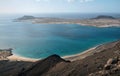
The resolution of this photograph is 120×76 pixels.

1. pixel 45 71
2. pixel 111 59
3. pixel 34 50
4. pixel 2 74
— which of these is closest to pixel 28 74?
pixel 45 71

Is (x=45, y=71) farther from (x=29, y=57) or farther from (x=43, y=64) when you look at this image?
(x=29, y=57)

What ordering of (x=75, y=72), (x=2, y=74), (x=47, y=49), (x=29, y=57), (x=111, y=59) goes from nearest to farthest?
(x=111, y=59) → (x=75, y=72) → (x=2, y=74) → (x=29, y=57) → (x=47, y=49)

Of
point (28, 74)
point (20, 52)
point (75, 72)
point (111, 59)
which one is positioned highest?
point (111, 59)

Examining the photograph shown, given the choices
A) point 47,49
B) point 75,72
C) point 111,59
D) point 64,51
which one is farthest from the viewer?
point 47,49

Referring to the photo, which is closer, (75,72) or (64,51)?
(75,72)

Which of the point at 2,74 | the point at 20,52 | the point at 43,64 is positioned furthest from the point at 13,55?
the point at 43,64

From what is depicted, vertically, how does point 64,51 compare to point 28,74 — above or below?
below

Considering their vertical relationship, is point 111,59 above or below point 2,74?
above

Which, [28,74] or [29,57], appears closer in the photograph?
[28,74]

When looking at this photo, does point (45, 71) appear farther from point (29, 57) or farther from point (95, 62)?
point (29, 57)
